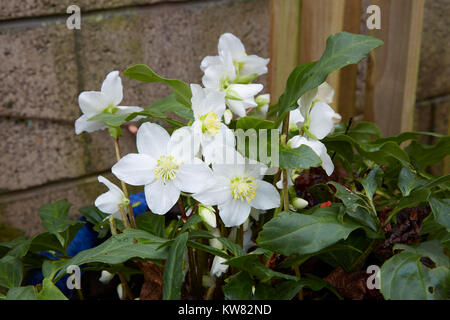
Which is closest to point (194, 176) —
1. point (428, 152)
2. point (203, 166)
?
point (203, 166)

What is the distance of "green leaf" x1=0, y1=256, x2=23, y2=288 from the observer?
1.94ft

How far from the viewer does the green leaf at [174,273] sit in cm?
47

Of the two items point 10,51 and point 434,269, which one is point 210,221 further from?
point 10,51

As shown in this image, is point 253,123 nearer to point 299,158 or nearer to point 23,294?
point 299,158

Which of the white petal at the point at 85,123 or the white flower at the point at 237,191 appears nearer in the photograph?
the white flower at the point at 237,191

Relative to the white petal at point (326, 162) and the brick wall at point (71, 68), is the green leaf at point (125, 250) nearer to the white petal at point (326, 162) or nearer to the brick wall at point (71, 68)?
the white petal at point (326, 162)

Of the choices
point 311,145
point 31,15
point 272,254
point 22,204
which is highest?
point 31,15

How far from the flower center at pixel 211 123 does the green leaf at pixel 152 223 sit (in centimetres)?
18

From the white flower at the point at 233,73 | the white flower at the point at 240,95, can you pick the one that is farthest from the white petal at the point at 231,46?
the white flower at the point at 240,95

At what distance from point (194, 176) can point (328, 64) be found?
191 millimetres

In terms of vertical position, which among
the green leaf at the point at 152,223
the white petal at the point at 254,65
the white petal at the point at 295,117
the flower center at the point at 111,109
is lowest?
the green leaf at the point at 152,223
